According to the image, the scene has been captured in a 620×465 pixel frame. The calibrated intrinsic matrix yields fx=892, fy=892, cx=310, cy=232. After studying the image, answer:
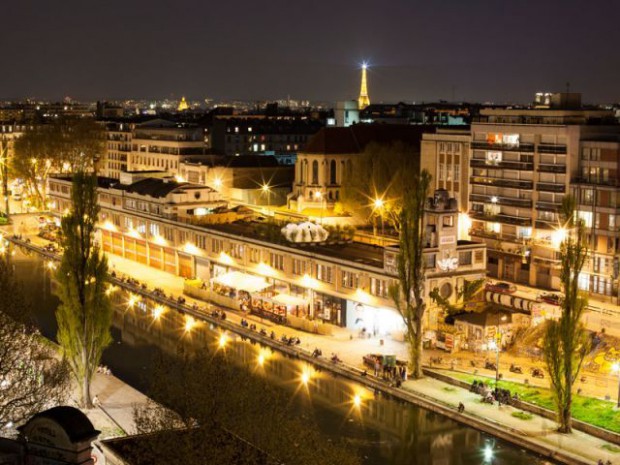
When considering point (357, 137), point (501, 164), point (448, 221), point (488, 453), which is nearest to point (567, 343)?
point (488, 453)

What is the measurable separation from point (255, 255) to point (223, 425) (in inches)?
1476

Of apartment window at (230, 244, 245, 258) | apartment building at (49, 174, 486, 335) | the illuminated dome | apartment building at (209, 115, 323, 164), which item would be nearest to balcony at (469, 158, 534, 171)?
apartment building at (49, 174, 486, 335)

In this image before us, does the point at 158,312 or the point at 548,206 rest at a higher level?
the point at 548,206

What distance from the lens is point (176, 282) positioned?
71688 mm

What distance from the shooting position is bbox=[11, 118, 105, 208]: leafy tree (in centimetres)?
11444

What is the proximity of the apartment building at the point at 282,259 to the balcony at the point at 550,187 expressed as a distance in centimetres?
1189

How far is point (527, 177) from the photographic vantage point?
66.3 meters

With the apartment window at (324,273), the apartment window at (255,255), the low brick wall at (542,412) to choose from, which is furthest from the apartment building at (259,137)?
the low brick wall at (542,412)

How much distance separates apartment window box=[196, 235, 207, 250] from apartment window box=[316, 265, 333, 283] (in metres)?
15.2

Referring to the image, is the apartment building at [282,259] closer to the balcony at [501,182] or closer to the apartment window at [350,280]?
the apartment window at [350,280]

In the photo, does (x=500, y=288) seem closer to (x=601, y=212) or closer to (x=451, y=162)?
(x=601, y=212)

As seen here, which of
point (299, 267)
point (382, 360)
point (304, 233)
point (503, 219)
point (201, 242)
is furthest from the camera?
point (201, 242)

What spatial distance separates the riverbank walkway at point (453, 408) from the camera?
3622 centimetres

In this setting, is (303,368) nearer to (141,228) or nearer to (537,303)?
(537,303)
